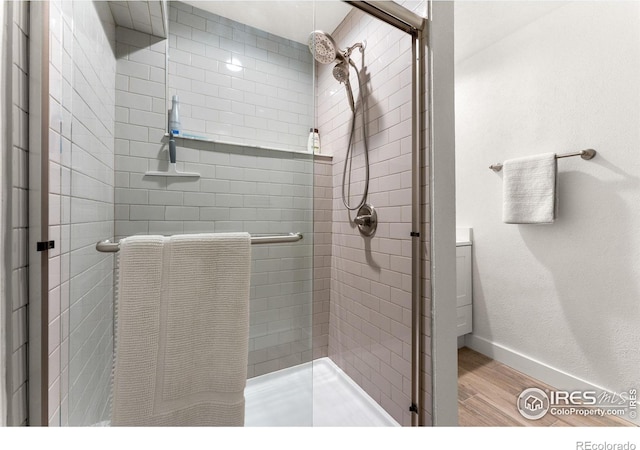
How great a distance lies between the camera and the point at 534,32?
1597 mm

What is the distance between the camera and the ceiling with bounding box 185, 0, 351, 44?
38.6 inches

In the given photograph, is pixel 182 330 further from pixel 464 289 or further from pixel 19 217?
pixel 464 289

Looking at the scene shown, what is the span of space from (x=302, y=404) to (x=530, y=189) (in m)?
1.69

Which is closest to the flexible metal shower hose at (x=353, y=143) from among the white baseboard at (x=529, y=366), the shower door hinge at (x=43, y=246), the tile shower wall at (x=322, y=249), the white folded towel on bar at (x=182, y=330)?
the tile shower wall at (x=322, y=249)

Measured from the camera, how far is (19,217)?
0.59m

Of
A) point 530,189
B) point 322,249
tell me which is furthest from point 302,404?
point 530,189

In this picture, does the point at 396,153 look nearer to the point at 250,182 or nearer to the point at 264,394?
the point at 250,182

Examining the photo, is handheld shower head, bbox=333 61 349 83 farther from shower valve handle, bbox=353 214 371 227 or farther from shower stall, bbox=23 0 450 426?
shower valve handle, bbox=353 214 371 227

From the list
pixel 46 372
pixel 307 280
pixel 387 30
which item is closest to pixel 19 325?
pixel 46 372

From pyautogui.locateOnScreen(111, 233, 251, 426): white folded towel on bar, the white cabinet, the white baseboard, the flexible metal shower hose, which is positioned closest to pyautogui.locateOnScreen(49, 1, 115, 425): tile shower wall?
pyautogui.locateOnScreen(111, 233, 251, 426): white folded towel on bar

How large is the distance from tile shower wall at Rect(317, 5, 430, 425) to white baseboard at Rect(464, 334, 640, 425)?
Answer: 1063 millimetres

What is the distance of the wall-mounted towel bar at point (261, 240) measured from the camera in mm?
730

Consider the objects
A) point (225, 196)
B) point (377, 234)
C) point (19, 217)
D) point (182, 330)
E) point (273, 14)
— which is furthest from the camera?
point (377, 234)

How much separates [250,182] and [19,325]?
67cm
